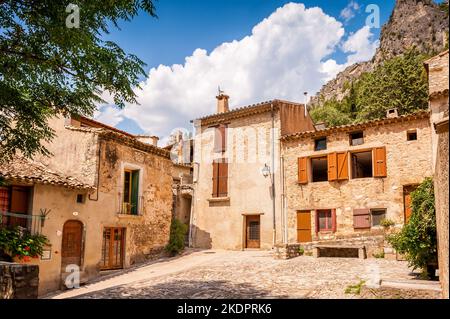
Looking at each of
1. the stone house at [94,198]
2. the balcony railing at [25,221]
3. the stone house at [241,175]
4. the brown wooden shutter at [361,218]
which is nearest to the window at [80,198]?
the stone house at [94,198]

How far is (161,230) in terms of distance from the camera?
60.5 ft

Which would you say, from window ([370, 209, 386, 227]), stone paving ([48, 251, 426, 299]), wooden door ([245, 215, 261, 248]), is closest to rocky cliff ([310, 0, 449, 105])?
wooden door ([245, 215, 261, 248])

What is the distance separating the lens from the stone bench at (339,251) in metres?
14.8

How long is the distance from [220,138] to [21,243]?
12726mm

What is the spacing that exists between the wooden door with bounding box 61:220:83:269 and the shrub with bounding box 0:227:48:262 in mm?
1083

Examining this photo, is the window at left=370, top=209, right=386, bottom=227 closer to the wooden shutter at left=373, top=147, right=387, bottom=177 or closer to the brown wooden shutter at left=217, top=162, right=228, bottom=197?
the wooden shutter at left=373, top=147, right=387, bottom=177

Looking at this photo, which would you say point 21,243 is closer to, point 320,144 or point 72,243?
point 72,243

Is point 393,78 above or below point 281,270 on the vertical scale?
above
